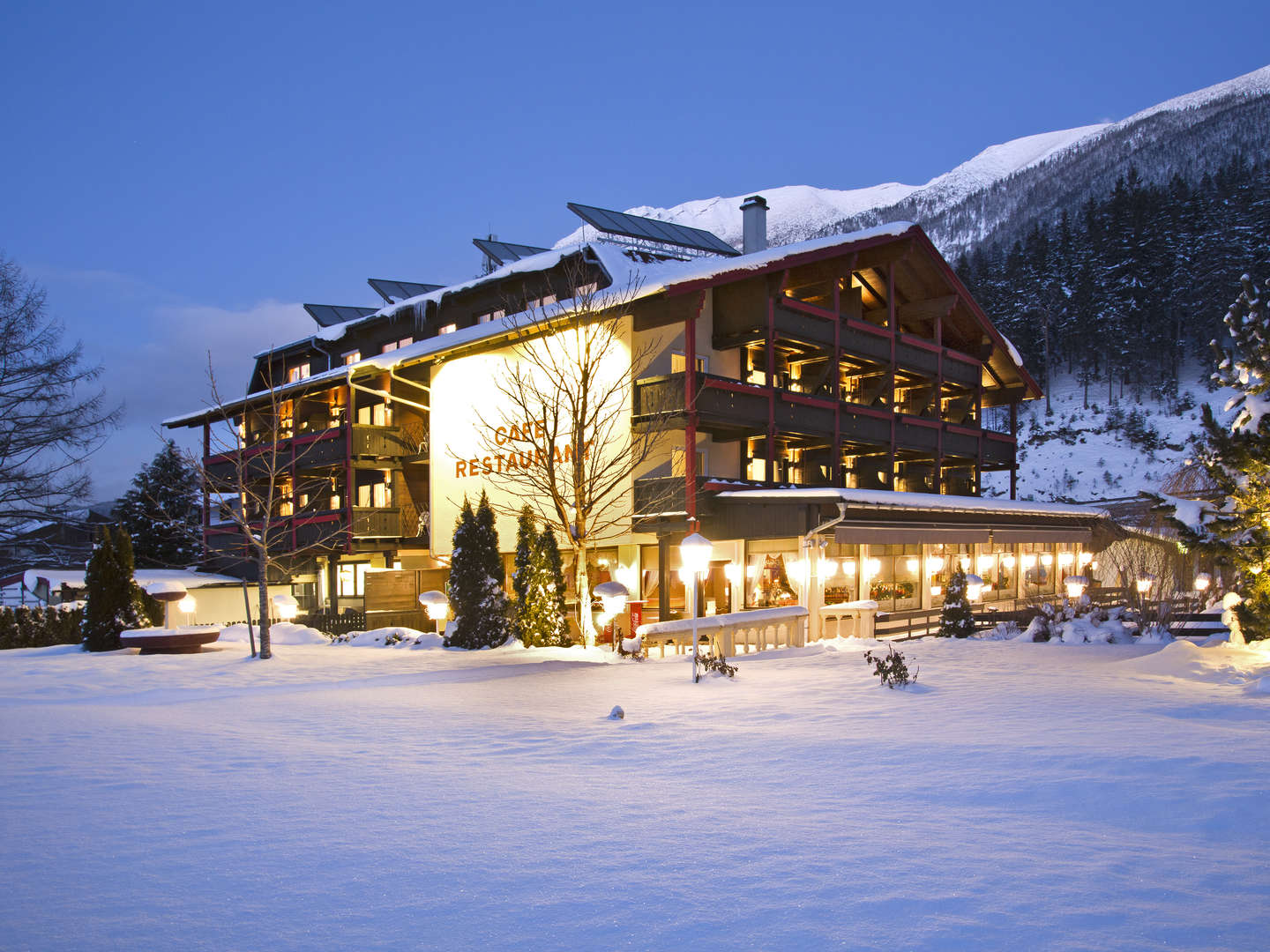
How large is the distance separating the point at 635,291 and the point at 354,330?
18410 millimetres

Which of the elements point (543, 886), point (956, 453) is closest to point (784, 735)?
point (543, 886)

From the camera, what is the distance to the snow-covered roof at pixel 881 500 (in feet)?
74.7

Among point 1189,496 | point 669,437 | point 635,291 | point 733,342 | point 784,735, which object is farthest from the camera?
point 733,342

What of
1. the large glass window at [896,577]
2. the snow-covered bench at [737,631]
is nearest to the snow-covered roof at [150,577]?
the snow-covered bench at [737,631]

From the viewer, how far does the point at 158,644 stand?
20.5 meters

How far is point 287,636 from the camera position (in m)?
25.5

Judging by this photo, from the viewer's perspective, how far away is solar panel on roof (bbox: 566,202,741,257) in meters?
32.4

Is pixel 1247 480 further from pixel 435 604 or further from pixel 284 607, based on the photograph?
pixel 284 607

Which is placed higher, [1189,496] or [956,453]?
[956,453]

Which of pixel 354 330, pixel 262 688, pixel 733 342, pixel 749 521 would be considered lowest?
pixel 262 688

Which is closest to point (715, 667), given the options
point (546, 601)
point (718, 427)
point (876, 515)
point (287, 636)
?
point (546, 601)

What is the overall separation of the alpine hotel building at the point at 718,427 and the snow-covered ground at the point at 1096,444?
26017 millimetres

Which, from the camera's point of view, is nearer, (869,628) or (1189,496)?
(1189,496)

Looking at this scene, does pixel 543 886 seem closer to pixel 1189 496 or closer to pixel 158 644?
pixel 1189 496
